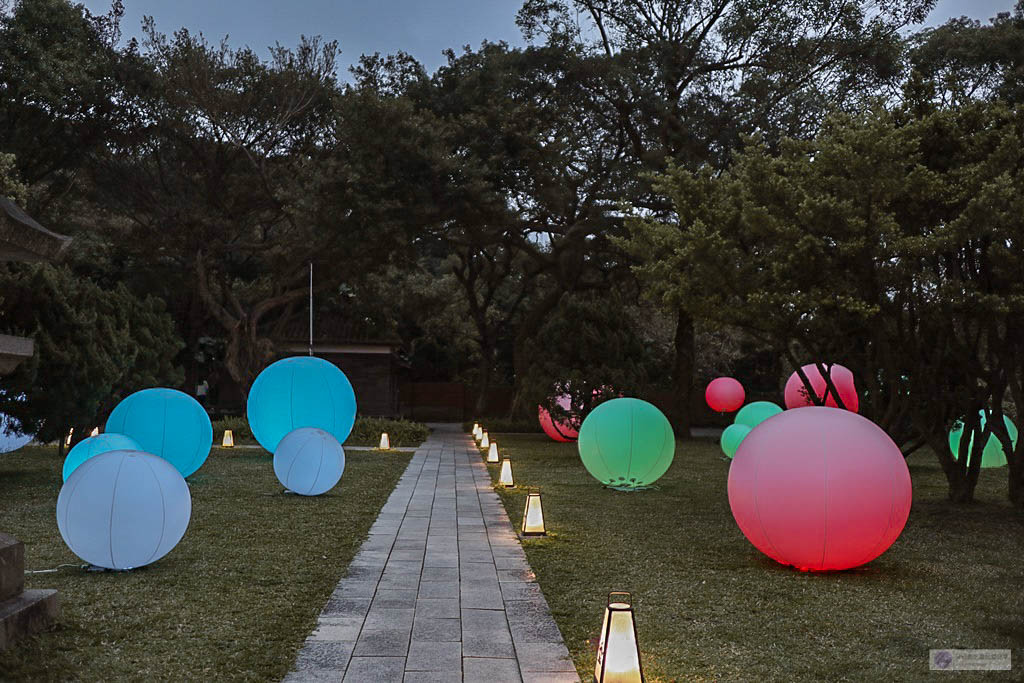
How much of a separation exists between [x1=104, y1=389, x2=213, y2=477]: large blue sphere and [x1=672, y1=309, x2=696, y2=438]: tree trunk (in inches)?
733

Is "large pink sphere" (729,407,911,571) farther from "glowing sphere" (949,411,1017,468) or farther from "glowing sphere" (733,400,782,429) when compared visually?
"glowing sphere" (733,400,782,429)

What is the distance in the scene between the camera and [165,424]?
1486 centimetres

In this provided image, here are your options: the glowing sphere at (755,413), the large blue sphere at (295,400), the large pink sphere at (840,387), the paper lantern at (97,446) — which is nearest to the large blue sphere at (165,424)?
the paper lantern at (97,446)

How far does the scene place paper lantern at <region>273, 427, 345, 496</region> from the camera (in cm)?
1405

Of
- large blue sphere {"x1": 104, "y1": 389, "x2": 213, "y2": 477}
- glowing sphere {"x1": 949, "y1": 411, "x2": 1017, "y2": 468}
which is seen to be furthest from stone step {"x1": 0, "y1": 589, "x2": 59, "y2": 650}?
glowing sphere {"x1": 949, "y1": 411, "x2": 1017, "y2": 468}

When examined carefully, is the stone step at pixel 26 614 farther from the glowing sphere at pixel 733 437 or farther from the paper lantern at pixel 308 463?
the glowing sphere at pixel 733 437

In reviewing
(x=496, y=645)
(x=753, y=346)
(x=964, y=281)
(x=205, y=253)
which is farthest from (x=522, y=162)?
(x=496, y=645)

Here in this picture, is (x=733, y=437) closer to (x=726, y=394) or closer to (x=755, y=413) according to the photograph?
(x=755, y=413)

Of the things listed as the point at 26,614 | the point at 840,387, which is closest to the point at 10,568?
the point at 26,614

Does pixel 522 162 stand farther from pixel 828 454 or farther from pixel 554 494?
pixel 828 454

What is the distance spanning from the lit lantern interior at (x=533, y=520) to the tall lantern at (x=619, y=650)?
5.85 metres

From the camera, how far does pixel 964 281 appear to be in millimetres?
12430

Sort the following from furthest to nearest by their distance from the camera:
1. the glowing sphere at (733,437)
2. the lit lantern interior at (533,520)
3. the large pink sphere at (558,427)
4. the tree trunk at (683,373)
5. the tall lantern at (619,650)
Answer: the tree trunk at (683,373) < the large pink sphere at (558,427) < the glowing sphere at (733,437) < the lit lantern interior at (533,520) < the tall lantern at (619,650)

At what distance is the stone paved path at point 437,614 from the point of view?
5426 millimetres
